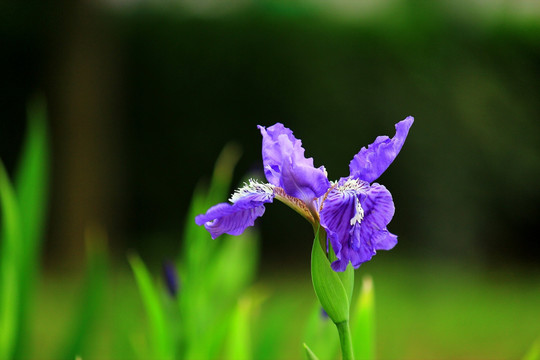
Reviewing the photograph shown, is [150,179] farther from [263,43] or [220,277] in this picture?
[220,277]

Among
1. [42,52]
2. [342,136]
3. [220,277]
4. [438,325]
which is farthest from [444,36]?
[220,277]

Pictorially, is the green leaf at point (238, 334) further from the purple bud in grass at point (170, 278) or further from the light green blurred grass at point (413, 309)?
the light green blurred grass at point (413, 309)

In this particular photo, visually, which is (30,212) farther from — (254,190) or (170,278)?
(254,190)

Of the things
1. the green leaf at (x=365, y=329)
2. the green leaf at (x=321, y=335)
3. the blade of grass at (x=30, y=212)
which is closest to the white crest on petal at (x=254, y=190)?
the green leaf at (x=365, y=329)

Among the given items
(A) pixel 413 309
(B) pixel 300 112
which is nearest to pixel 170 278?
(A) pixel 413 309

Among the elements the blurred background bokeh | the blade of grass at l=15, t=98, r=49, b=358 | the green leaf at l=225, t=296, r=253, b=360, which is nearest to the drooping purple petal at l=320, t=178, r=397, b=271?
the green leaf at l=225, t=296, r=253, b=360

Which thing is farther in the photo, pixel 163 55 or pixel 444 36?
pixel 163 55
